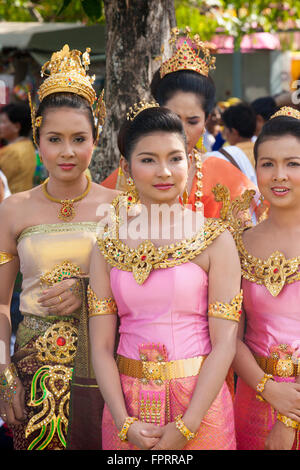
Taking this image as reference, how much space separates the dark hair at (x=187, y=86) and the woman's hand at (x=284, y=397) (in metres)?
1.35

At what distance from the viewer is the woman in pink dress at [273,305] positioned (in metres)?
2.29

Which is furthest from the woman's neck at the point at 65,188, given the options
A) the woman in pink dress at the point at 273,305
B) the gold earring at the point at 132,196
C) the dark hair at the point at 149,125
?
the woman in pink dress at the point at 273,305

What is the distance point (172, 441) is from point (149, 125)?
1.08 m

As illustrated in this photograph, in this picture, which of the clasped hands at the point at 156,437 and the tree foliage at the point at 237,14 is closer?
the clasped hands at the point at 156,437

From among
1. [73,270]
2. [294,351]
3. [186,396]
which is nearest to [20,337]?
[73,270]

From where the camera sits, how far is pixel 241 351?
237 cm

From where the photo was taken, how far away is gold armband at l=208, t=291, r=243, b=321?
2182mm

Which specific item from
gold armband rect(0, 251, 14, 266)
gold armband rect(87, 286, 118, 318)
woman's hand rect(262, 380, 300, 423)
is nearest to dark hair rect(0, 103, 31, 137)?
gold armband rect(0, 251, 14, 266)

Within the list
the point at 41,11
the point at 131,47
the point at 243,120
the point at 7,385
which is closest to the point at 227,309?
the point at 7,385

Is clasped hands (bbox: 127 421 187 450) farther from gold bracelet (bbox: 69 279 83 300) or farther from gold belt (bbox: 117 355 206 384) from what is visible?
gold bracelet (bbox: 69 279 83 300)

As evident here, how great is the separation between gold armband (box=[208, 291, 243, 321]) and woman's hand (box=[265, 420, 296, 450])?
0.42m

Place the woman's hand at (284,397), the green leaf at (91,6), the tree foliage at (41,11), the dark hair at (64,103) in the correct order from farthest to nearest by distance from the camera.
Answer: the tree foliage at (41,11)
the green leaf at (91,6)
the dark hair at (64,103)
the woman's hand at (284,397)

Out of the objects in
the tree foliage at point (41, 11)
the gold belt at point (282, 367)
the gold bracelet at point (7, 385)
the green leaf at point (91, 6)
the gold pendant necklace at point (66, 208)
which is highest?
the tree foliage at point (41, 11)

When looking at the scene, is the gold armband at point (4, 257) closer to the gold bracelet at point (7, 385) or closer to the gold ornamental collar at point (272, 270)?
the gold bracelet at point (7, 385)
